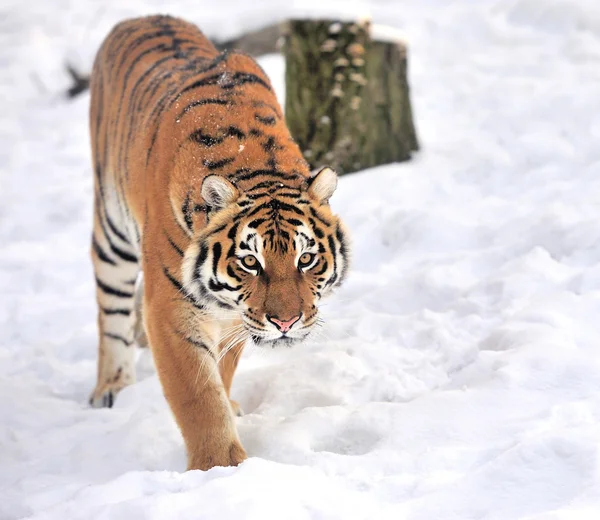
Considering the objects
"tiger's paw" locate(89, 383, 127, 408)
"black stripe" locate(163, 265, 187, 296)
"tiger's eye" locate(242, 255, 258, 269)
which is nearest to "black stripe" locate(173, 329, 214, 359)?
"black stripe" locate(163, 265, 187, 296)

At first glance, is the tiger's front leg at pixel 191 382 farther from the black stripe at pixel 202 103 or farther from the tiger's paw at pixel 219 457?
the black stripe at pixel 202 103

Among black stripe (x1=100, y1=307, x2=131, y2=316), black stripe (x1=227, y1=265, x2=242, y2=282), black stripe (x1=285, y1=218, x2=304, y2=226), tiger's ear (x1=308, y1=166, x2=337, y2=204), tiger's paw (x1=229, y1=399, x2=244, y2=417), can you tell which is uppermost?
tiger's ear (x1=308, y1=166, x2=337, y2=204)

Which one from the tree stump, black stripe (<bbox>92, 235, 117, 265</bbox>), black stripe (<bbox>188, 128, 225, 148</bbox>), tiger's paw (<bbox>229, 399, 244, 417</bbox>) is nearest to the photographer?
black stripe (<bbox>188, 128, 225, 148</bbox>)

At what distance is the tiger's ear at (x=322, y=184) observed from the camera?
261 cm

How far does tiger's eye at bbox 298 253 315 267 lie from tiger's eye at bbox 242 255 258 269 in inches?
5.0

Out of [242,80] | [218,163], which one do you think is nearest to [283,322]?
[218,163]

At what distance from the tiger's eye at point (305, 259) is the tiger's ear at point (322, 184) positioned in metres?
0.20

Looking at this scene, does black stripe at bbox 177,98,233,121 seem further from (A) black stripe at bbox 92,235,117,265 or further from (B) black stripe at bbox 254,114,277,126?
(A) black stripe at bbox 92,235,117,265

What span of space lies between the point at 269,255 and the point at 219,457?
662 mm

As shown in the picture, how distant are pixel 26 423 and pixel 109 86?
1576 mm

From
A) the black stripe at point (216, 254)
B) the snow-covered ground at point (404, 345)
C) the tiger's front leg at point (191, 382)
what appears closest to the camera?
the snow-covered ground at point (404, 345)

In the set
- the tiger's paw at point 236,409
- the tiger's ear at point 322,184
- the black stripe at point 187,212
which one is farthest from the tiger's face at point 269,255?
the tiger's paw at point 236,409

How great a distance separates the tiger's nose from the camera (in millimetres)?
2457

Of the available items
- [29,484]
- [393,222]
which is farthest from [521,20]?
[29,484]
